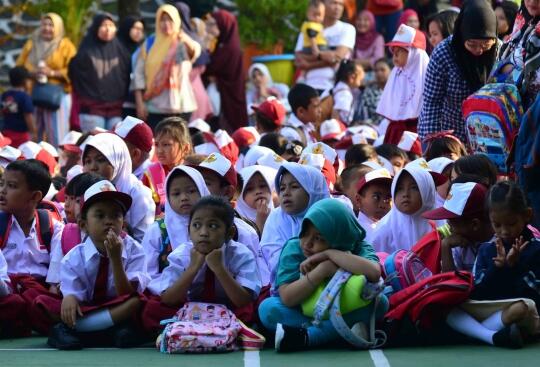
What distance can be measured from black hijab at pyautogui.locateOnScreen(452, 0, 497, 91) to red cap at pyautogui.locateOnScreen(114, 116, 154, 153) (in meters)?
2.34

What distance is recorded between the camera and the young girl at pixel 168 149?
35.0ft

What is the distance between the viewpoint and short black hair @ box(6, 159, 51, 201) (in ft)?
29.2

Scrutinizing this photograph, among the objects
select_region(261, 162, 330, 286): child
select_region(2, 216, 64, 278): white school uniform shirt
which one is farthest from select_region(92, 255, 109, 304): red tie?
select_region(261, 162, 330, 286): child

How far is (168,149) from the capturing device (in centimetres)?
1089

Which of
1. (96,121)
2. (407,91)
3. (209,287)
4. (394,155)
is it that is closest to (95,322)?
(209,287)

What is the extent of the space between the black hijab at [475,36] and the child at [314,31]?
6.43 m

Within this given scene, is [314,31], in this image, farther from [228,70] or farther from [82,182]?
[82,182]

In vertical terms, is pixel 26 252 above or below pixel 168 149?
below

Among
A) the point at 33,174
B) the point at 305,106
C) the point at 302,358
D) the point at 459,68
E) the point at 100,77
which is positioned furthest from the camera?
the point at 100,77

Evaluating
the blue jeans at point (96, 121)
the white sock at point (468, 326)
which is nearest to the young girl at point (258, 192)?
the white sock at point (468, 326)

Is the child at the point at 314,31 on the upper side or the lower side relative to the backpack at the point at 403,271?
upper

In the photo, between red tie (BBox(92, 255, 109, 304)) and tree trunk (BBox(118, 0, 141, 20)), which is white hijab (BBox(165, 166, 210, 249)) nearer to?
red tie (BBox(92, 255, 109, 304))

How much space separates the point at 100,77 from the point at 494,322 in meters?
9.35

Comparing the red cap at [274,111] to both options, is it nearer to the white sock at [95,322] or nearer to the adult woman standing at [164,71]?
the adult woman standing at [164,71]
